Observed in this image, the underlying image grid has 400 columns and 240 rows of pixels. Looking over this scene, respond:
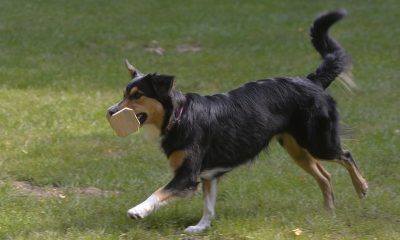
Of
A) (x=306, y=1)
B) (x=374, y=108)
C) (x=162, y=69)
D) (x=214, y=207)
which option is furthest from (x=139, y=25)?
(x=214, y=207)

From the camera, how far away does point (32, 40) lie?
14.6m

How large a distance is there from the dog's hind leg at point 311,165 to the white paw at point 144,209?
155 cm

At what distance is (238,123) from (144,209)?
1175 millimetres

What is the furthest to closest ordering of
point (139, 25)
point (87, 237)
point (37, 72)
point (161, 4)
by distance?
point (161, 4)
point (139, 25)
point (37, 72)
point (87, 237)

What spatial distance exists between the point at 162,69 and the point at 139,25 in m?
3.67

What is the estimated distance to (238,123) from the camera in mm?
6293

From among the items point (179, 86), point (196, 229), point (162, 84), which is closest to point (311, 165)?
point (196, 229)

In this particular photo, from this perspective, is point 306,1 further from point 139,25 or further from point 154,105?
point 154,105

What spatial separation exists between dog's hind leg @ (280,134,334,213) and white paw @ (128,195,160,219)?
61.0 inches

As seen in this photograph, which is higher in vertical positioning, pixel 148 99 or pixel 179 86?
pixel 148 99

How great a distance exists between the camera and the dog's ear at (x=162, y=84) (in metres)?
5.77

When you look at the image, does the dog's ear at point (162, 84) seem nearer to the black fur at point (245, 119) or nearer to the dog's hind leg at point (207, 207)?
the black fur at point (245, 119)

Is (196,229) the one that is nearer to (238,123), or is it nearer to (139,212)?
(139,212)

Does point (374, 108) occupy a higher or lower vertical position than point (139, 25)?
lower
